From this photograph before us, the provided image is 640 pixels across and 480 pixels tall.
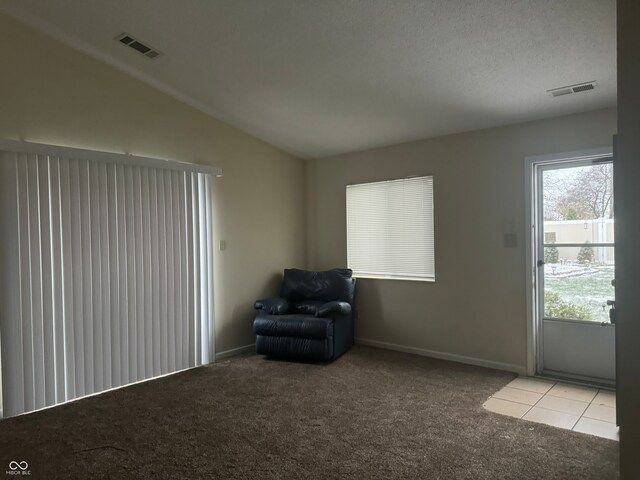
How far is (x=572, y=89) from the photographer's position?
3.35 metres

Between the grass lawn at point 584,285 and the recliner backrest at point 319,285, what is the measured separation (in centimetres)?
200

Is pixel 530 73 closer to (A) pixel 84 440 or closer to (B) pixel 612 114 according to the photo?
(B) pixel 612 114

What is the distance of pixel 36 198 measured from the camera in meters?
3.35

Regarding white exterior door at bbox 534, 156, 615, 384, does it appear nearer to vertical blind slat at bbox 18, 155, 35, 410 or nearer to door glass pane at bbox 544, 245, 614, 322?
door glass pane at bbox 544, 245, 614, 322

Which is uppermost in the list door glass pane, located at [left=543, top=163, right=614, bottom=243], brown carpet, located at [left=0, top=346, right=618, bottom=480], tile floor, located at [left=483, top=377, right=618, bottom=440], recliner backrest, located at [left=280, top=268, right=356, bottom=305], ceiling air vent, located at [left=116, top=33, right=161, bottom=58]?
ceiling air vent, located at [left=116, top=33, right=161, bottom=58]

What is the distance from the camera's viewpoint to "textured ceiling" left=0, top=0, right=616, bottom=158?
2.71 meters

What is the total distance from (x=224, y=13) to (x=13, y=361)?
2915 millimetres

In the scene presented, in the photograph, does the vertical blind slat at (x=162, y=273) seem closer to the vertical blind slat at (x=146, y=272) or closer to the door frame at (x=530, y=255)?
the vertical blind slat at (x=146, y=272)

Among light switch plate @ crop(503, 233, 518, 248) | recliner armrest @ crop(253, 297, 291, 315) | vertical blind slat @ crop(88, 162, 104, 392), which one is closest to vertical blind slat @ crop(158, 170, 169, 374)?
vertical blind slat @ crop(88, 162, 104, 392)

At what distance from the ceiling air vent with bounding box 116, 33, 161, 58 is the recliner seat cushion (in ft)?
8.69

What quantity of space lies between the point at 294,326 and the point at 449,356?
1619 millimetres

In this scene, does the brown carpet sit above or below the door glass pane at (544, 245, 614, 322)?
below

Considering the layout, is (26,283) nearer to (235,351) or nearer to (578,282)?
(235,351)

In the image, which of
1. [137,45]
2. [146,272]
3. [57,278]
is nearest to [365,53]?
[137,45]
